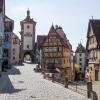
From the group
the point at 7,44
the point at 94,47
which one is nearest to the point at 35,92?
the point at 94,47

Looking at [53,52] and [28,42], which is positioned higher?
[28,42]

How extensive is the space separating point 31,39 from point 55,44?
5038 cm

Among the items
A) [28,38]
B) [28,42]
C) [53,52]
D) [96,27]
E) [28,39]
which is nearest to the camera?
[96,27]

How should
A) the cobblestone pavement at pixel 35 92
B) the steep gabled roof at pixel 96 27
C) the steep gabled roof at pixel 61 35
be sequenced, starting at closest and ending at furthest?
1. the cobblestone pavement at pixel 35 92
2. the steep gabled roof at pixel 96 27
3. the steep gabled roof at pixel 61 35

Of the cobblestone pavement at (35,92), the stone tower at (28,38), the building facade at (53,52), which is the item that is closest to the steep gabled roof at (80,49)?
the stone tower at (28,38)

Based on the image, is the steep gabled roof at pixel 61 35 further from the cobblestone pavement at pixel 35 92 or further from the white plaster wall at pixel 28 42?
the white plaster wall at pixel 28 42

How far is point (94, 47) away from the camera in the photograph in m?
49.7

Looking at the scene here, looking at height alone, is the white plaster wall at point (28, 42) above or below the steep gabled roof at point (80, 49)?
above

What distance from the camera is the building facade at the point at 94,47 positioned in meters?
48.3

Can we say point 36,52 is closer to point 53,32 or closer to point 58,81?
point 53,32

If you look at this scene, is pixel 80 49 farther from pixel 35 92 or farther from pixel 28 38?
pixel 35 92

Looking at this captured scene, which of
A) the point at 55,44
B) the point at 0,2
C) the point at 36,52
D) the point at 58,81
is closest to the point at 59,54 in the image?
the point at 55,44

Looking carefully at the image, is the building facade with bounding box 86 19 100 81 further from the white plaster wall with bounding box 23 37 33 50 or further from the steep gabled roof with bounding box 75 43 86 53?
the steep gabled roof with bounding box 75 43 86 53

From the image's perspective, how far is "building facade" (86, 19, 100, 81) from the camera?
159ft
